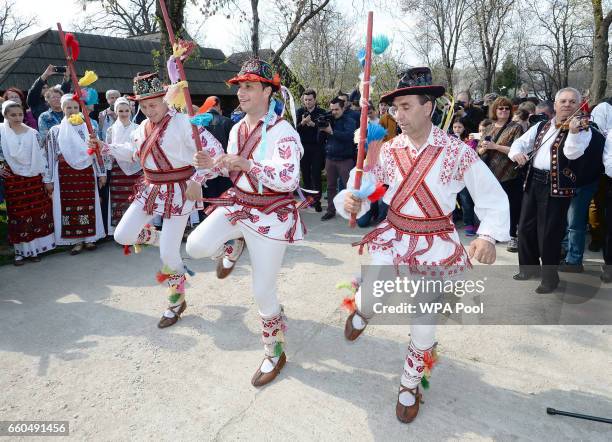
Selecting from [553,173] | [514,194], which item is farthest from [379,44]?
[514,194]

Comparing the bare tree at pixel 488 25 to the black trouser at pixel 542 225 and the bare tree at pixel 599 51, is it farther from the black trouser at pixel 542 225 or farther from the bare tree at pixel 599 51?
the black trouser at pixel 542 225

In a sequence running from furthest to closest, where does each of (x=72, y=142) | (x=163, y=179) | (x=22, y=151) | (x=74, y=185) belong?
(x=74, y=185) → (x=72, y=142) → (x=22, y=151) → (x=163, y=179)

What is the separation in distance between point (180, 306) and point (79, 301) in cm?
120

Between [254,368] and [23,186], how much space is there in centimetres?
426

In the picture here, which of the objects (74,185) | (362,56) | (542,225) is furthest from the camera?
(74,185)

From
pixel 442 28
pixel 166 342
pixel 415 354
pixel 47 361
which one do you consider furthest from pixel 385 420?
pixel 442 28

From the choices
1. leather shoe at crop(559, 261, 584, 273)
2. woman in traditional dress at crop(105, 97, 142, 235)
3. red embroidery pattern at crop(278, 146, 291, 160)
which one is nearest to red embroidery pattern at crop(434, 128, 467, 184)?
red embroidery pattern at crop(278, 146, 291, 160)

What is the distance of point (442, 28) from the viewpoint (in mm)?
27078

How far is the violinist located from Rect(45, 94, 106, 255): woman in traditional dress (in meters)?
5.30

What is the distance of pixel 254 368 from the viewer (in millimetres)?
3102

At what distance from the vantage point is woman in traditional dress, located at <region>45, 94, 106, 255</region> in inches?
226

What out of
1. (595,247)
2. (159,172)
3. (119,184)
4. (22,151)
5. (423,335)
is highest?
(22,151)

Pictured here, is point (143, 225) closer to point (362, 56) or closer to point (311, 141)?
point (362, 56)

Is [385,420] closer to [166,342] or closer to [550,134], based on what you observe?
[166,342]
